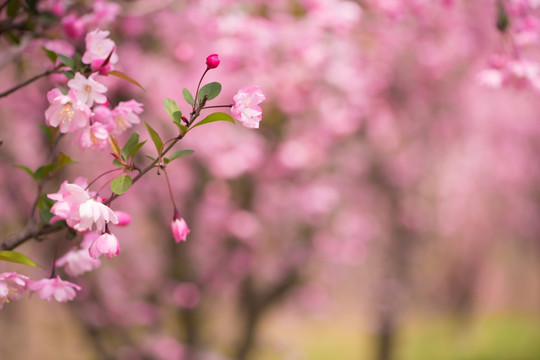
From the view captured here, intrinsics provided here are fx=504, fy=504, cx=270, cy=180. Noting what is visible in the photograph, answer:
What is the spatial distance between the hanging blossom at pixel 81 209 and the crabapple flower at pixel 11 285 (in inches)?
8.2

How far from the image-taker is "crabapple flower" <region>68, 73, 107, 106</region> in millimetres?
A: 1152

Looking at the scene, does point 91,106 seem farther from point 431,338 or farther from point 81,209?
point 431,338

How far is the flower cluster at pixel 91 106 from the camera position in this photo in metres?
1.15

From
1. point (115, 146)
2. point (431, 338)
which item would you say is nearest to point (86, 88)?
point (115, 146)

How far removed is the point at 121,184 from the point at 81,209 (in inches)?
3.8

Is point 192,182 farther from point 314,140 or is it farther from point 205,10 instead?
point 205,10

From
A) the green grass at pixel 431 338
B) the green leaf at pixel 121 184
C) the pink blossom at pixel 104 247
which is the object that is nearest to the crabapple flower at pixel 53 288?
the pink blossom at pixel 104 247

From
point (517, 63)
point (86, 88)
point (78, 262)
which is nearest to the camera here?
point (86, 88)

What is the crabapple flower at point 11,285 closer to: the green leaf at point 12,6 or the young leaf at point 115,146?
the young leaf at point 115,146

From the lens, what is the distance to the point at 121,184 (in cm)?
107

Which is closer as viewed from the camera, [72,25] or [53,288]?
[53,288]

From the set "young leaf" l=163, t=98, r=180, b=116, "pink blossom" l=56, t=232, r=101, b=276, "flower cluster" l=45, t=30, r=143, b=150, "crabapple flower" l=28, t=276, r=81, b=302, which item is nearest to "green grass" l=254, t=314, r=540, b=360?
"pink blossom" l=56, t=232, r=101, b=276

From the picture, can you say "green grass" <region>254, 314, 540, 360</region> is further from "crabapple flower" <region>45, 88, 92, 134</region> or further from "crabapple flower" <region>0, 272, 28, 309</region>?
"crabapple flower" <region>45, 88, 92, 134</region>

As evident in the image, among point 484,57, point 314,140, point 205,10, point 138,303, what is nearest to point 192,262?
point 138,303
